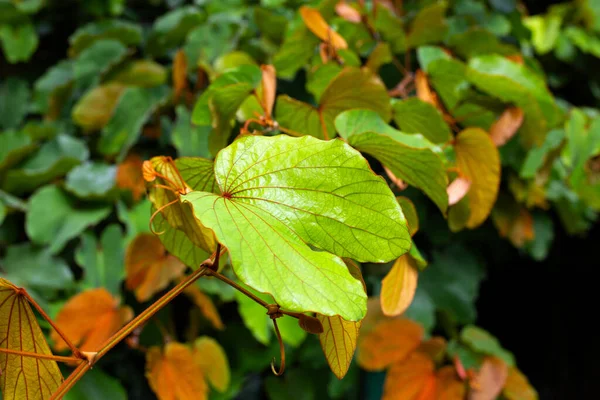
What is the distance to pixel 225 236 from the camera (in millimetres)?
279

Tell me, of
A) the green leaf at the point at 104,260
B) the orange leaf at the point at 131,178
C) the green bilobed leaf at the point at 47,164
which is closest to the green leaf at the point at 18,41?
the green bilobed leaf at the point at 47,164

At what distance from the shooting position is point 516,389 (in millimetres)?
944

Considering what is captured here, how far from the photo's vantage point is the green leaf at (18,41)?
3.72 ft

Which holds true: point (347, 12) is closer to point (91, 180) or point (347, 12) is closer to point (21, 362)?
point (91, 180)

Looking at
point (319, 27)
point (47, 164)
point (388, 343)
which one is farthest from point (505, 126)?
point (47, 164)

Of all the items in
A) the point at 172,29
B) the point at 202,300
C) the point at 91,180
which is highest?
the point at 172,29

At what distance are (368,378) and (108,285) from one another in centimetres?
52

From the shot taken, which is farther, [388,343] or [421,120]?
[388,343]

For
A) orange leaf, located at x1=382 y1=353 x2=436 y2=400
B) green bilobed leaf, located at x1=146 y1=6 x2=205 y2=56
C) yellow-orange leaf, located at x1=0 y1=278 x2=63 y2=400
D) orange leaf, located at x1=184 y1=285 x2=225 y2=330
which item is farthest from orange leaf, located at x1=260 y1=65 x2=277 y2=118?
green bilobed leaf, located at x1=146 y1=6 x2=205 y2=56

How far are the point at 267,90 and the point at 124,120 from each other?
54cm

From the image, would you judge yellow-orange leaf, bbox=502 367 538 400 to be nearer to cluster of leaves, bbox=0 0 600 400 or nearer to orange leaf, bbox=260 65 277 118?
cluster of leaves, bbox=0 0 600 400

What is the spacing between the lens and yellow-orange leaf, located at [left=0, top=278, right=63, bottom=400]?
1.05ft

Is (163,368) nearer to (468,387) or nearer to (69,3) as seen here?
(468,387)

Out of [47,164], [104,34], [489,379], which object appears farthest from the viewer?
[104,34]
